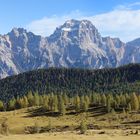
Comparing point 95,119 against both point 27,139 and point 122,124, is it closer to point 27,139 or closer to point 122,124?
point 122,124

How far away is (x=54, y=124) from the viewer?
178625 millimetres

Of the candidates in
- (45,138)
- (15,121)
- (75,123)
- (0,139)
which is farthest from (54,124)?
(0,139)

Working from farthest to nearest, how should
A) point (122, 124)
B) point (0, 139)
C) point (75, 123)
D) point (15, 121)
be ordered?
1. point (15, 121)
2. point (75, 123)
3. point (122, 124)
4. point (0, 139)

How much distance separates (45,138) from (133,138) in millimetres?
21174

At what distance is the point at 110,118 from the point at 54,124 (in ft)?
81.4

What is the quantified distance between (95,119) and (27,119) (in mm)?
32551

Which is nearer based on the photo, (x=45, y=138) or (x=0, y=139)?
(x=0, y=139)

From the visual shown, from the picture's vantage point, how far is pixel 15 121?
7530 inches

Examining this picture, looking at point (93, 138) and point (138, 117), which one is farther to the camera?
point (138, 117)

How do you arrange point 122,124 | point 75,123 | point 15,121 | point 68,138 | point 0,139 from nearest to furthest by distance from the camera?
point 0,139
point 68,138
point 122,124
point 75,123
point 15,121

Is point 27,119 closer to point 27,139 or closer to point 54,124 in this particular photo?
point 54,124

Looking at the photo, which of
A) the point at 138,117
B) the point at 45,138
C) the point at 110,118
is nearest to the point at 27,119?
the point at 110,118

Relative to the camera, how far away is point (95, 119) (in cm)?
18712

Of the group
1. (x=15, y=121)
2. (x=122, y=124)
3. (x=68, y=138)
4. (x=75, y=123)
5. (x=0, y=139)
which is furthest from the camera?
(x=15, y=121)
